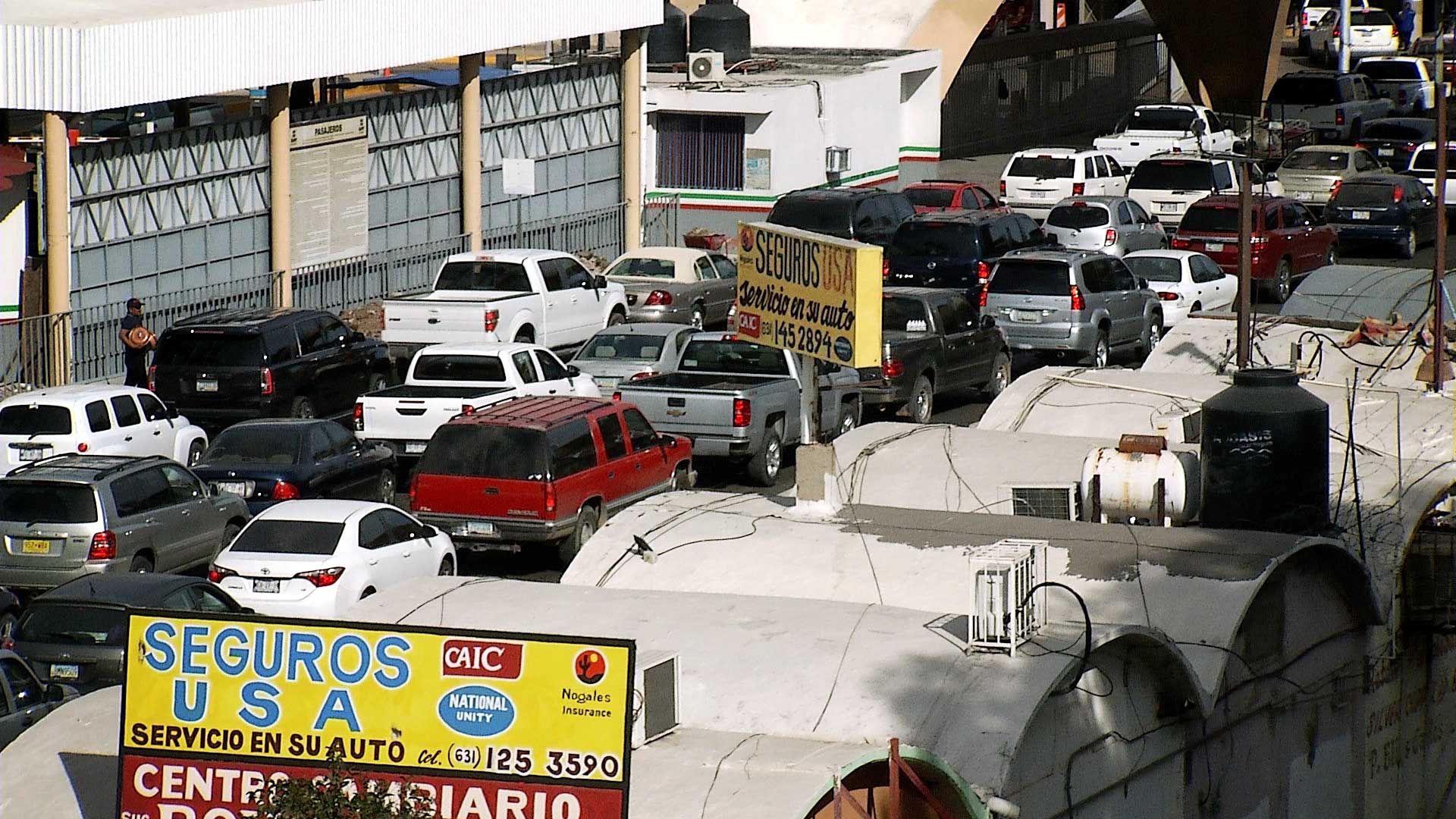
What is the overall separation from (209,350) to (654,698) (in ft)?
54.2

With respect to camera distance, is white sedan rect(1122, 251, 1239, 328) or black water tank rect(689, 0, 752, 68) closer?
white sedan rect(1122, 251, 1239, 328)

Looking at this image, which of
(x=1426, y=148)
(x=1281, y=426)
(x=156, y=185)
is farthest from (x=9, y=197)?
(x=1426, y=148)

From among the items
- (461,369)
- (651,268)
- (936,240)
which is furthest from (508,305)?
(936,240)

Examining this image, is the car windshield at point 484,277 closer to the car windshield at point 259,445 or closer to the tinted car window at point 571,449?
the car windshield at point 259,445

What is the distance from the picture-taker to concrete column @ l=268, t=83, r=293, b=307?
3434cm

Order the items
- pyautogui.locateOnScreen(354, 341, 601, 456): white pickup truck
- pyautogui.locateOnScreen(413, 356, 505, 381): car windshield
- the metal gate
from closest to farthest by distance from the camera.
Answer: pyautogui.locateOnScreen(354, 341, 601, 456): white pickup truck
pyautogui.locateOnScreen(413, 356, 505, 381): car windshield
the metal gate

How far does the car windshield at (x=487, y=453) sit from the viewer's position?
22500 millimetres

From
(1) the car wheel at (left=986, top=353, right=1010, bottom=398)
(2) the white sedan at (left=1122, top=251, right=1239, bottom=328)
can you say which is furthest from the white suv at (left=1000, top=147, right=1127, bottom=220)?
(1) the car wheel at (left=986, top=353, right=1010, bottom=398)

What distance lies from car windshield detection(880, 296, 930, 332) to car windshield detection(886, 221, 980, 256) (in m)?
6.64

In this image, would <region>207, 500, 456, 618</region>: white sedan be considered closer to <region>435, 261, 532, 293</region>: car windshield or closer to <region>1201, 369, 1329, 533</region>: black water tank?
<region>1201, 369, 1329, 533</region>: black water tank

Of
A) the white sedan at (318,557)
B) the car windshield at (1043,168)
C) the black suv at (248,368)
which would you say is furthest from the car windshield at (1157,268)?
the white sedan at (318,557)

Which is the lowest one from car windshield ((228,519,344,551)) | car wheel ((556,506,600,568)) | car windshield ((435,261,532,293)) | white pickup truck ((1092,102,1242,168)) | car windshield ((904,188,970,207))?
car wheel ((556,506,600,568))

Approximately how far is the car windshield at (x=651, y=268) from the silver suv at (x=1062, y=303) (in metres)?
5.66

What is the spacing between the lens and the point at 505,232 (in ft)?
133
